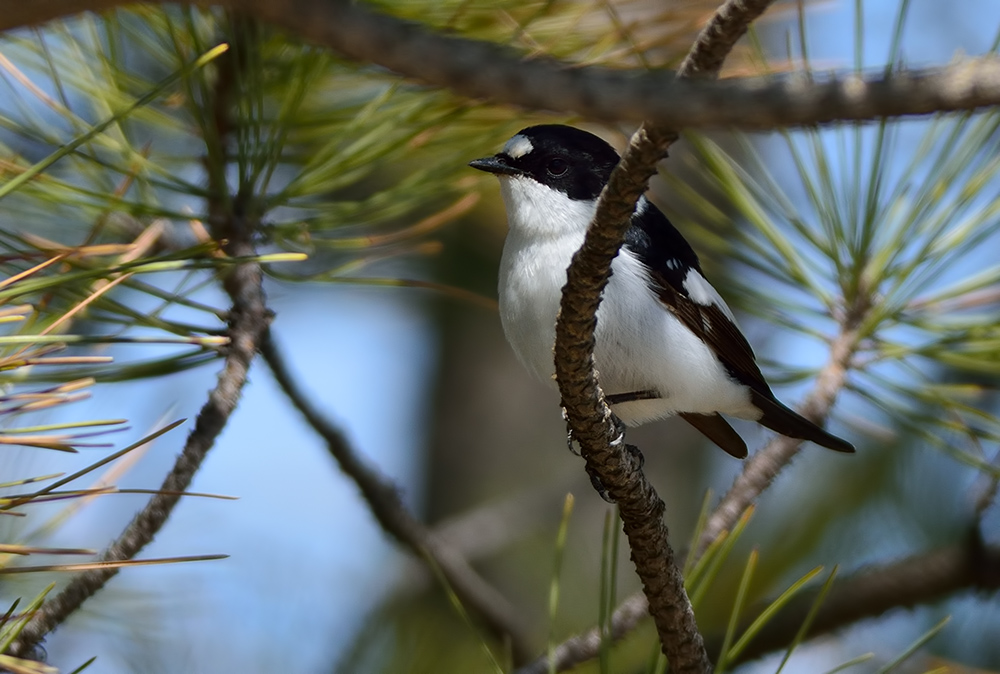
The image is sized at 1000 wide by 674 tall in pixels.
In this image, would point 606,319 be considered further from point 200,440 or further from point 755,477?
point 200,440

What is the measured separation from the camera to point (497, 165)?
7.77 ft

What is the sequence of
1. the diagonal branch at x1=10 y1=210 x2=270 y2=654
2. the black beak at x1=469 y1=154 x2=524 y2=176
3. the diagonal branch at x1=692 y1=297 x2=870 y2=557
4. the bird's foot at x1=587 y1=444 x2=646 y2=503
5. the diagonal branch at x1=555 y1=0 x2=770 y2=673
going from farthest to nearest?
the black beak at x1=469 y1=154 x2=524 y2=176
the diagonal branch at x1=692 y1=297 x2=870 y2=557
the bird's foot at x1=587 y1=444 x2=646 y2=503
the diagonal branch at x1=10 y1=210 x2=270 y2=654
the diagonal branch at x1=555 y1=0 x2=770 y2=673

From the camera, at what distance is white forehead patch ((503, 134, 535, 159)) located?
2422 mm

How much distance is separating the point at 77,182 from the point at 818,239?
1865 mm

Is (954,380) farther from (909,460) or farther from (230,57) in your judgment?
(230,57)

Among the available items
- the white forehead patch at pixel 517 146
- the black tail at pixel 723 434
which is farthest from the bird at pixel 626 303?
the black tail at pixel 723 434

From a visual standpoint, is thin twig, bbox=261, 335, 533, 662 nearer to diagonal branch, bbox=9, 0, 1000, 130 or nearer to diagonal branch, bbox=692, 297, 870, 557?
diagonal branch, bbox=692, 297, 870, 557

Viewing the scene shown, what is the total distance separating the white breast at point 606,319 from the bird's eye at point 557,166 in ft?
0.23

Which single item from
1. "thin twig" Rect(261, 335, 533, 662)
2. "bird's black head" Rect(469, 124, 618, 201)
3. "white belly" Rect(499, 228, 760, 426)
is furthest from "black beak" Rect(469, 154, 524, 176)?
"thin twig" Rect(261, 335, 533, 662)

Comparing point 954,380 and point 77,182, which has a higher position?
point 77,182

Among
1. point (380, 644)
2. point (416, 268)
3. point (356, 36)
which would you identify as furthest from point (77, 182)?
point (416, 268)

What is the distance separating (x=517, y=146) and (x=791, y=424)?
944mm

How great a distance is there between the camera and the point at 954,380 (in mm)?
3561

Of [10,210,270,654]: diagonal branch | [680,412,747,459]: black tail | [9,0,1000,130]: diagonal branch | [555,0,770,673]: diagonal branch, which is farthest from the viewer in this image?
[680,412,747,459]: black tail
